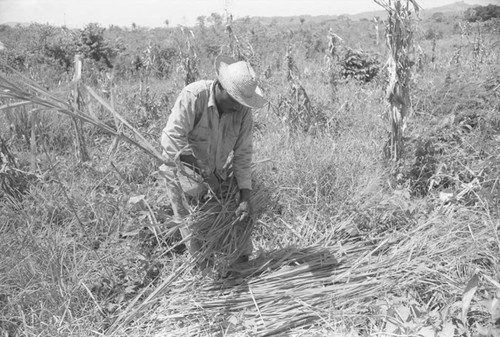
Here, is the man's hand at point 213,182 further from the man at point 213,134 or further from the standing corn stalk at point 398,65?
the standing corn stalk at point 398,65

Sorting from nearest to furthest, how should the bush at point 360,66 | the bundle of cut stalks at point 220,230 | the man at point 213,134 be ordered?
1. the man at point 213,134
2. the bundle of cut stalks at point 220,230
3. the bush at point 360,66

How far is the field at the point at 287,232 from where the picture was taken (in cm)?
188

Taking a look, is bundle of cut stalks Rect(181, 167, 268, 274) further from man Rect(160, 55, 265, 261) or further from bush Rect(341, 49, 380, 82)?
bush Rect(341, 49, 380, 82)

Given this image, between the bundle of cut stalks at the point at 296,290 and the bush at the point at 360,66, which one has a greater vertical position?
the bush at the point at 360,66

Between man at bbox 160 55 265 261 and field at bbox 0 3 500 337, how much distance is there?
166mm

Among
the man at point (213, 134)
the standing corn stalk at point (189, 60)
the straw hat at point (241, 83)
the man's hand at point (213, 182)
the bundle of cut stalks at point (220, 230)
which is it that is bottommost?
the bundle of cut stalks at point (220, 230)

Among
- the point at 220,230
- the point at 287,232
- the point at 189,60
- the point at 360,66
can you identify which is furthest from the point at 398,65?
the point at 360,66

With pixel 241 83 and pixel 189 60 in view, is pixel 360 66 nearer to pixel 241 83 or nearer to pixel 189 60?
pixel 189 60

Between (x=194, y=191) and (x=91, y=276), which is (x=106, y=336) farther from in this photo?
(x=194, y=191)

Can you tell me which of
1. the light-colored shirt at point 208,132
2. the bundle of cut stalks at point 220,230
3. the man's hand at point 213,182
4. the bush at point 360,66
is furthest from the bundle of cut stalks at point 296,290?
the bush at point 360,66

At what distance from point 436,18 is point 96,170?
31.2 m

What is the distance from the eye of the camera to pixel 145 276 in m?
2.18

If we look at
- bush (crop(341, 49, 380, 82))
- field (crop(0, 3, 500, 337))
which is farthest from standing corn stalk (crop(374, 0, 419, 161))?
bush (crop(341, 49, 380, 82))

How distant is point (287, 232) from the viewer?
2648 millimetres
